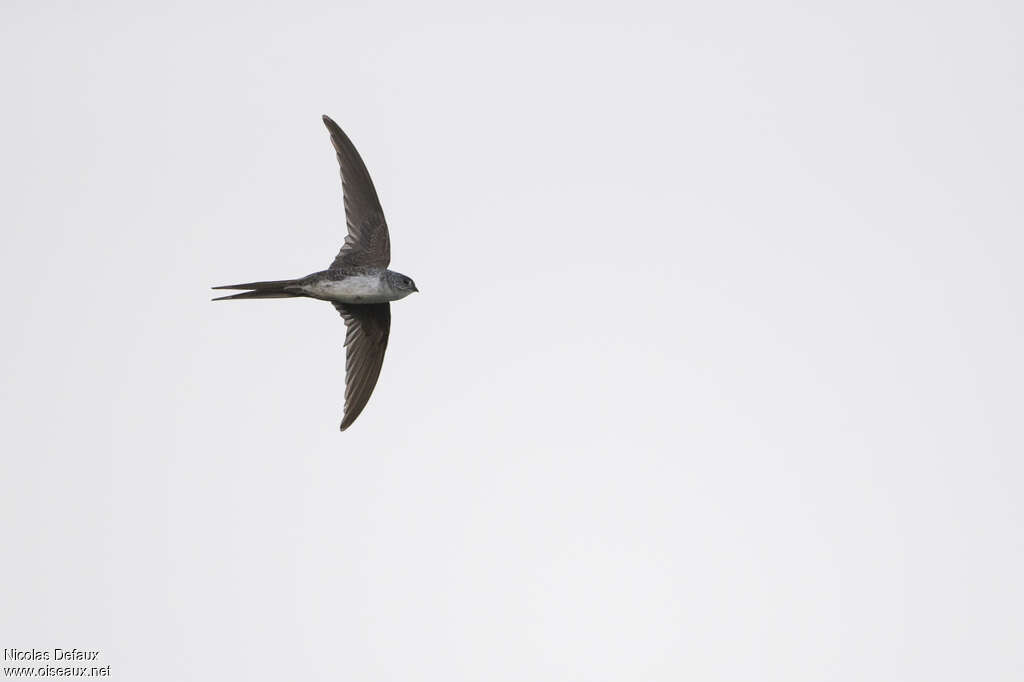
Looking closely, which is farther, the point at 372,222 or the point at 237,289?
the point at 372,222

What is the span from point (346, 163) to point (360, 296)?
2081 mm

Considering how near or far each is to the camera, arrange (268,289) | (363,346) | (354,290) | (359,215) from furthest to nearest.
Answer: (363,346) < (359,215) < (354,290) < (268,289)

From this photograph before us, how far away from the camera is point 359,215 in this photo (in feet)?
59.7

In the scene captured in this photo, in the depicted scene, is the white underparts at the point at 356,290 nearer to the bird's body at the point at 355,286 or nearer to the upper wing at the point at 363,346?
the bird's body at the point at 355,286

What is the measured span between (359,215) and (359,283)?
1253 mm

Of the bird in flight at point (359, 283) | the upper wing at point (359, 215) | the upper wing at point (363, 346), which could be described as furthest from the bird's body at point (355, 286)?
the upper wing at point (363, 346)

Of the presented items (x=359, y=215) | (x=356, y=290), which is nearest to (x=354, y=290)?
(x=356, y=290)

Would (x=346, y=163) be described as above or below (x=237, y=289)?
above

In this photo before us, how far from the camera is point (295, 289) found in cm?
1662

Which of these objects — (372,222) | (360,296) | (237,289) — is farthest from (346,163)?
(237,289)

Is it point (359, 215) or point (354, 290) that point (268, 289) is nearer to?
point (354, 290)

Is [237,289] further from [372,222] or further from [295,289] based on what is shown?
[372,222]

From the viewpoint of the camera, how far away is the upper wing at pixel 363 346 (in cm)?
1834

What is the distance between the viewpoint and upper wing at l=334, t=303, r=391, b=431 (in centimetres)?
1834
